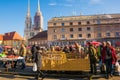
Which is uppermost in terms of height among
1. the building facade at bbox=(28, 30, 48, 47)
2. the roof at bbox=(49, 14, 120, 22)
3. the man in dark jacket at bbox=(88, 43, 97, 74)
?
the roof at bbox=(49, 14, 120, 22)

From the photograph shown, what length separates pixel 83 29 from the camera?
236 ft

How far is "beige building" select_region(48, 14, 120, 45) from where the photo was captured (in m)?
69.5

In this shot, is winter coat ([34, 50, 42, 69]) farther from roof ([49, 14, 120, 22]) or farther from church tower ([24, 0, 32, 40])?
church tower ([24, 0, 32, 40])

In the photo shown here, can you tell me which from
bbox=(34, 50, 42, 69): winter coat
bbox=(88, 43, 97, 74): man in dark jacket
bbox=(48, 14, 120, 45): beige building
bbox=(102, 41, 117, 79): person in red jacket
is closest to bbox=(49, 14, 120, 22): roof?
bbox=(48, 14, 120, 45): beige building

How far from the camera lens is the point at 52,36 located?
74.2m

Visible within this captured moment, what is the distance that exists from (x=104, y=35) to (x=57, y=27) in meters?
15.9

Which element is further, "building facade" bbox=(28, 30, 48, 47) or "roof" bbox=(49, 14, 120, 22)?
"building facade" bbox=(28, 30, 48, 47)

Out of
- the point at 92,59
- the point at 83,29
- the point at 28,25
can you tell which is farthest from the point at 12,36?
the point at 28,25

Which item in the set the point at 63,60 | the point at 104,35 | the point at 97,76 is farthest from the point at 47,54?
the point at 104,35

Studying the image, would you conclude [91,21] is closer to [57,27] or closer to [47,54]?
[57,27]

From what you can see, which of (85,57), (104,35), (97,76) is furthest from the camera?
(104,35)

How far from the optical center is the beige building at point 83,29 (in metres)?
69.5

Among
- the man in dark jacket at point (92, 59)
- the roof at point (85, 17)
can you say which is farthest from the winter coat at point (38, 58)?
the roof at point (85, 17)

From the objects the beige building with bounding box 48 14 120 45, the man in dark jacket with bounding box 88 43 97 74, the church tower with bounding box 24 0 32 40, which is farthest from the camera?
the church tower with bounding box 24 0 32 40
